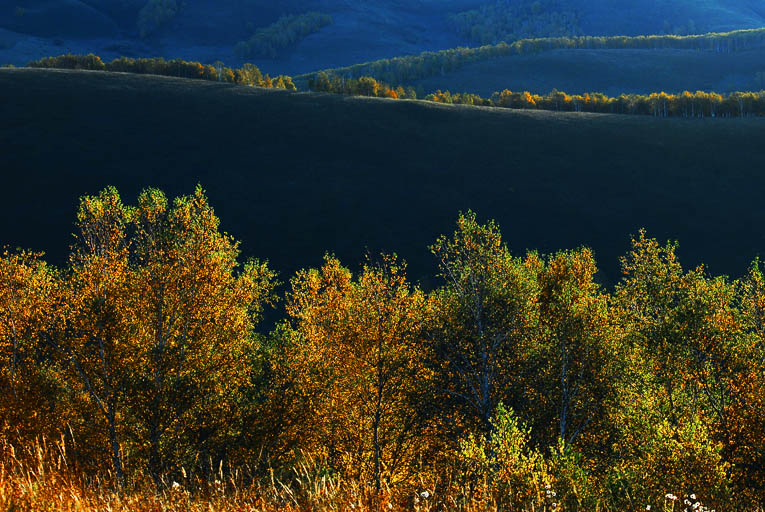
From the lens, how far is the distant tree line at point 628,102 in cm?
14575

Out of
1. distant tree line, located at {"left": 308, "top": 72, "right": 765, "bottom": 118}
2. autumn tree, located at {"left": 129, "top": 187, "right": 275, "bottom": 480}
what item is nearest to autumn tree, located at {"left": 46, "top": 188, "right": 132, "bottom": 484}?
autumn tree, located at {"left": 129, "top": 187, "right": 275, "bottom": 480}

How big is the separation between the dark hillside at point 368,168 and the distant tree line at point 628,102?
18892mm

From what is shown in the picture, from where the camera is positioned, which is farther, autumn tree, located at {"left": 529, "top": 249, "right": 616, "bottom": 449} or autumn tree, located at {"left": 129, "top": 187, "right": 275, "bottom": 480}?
autumn tree, located at {"left": 529, "top": 249, "right": 616, "bottom": 449}

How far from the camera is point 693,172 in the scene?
108375mm

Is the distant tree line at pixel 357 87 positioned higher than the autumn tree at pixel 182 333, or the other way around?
the distant tree line at pixel 357 87

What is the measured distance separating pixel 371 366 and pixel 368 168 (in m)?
88.7

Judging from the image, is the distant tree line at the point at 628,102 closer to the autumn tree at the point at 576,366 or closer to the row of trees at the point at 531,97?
the row of trees at the point at 531,97

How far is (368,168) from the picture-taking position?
10906cm

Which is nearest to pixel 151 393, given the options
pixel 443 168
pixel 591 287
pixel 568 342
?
pixel 568 342

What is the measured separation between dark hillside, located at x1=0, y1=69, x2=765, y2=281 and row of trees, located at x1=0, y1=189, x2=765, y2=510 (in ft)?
183

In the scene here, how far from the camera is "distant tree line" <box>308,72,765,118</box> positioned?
478 feet

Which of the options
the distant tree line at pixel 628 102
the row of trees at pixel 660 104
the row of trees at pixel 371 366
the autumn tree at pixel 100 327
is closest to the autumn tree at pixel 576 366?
the row of trees at pixel 371 366

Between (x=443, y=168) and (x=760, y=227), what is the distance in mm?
54267

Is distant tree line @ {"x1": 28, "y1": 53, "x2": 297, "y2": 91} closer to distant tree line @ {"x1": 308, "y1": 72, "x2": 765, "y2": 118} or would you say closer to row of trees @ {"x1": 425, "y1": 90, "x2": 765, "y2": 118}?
distant tree line @ {"x1": 308, "y1": 72, "x2": 765, "y2": 118}
